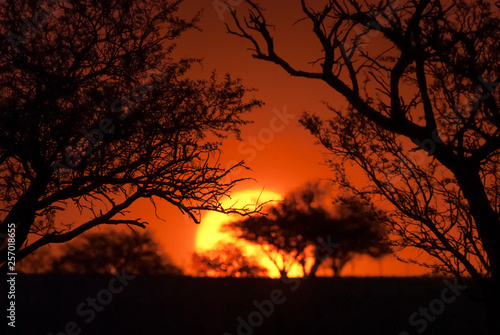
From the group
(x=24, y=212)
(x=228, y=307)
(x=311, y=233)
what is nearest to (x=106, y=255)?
(x=311, y=233)

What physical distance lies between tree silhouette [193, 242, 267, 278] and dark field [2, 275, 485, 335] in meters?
19.4

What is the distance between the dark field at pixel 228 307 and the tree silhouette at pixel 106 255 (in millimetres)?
24199

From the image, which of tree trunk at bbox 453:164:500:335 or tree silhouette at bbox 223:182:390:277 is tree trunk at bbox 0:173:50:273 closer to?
tree trunk at bbox 453:164:500:335

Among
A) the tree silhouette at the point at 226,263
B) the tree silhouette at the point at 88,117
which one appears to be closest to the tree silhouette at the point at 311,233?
the tree silhouette at the point at 226,263

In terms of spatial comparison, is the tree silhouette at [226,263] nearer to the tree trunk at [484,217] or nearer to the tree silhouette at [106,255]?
the tree silhouette at [106,255]

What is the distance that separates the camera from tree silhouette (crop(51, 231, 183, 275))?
5250 cm

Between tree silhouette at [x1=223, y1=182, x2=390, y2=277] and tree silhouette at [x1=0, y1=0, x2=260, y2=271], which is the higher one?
tree silhouette at [x1=223, y1=182, x2=390, y2=277]

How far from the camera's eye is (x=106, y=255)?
53.1m

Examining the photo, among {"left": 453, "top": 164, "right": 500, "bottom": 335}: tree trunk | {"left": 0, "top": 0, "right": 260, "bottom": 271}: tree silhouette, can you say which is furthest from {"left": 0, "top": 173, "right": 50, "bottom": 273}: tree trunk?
{"left": 453, "top": 164, "right": 500, "bottom": 335}: tree trunk

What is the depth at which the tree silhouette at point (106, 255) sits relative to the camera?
52.5 m

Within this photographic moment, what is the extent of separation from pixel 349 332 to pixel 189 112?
1360 cm

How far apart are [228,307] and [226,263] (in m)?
26.6

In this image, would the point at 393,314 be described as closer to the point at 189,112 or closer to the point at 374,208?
the point at 374,208

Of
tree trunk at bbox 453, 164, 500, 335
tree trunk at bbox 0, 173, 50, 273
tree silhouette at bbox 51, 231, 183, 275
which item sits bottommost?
tree trunk at bbox 453, 164, 500, 335
